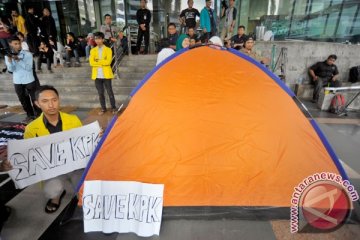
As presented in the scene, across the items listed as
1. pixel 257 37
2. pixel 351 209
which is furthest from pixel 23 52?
pixel 257 37

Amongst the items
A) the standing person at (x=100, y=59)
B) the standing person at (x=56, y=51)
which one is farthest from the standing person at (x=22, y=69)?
the standing person at (x=56, y=51)

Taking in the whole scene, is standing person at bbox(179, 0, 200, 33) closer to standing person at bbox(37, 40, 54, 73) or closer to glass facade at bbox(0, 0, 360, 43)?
glass facade at bbox(0, 0, 360, 43)

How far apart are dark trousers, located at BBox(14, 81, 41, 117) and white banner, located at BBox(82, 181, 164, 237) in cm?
356

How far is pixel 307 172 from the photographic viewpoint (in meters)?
2.04

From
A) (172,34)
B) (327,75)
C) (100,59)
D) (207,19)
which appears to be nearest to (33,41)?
(100,59)

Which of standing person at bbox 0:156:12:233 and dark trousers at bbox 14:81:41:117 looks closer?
standing person at bbox 0:156:12:233

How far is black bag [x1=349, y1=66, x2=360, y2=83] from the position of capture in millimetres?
6585

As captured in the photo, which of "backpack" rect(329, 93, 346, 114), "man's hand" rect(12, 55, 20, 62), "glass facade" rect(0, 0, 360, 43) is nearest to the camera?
"man's hand" rect(12, 55, 20, 62)

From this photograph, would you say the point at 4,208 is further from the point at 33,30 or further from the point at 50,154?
the point at 33,30

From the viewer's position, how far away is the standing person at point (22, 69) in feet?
13.3

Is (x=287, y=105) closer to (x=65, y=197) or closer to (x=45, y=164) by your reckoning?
(x=45, y=164)

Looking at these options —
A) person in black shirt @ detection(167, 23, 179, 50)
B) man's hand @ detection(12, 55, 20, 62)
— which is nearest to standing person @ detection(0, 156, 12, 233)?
man's hand @ detection(12, 55, 20, 62)

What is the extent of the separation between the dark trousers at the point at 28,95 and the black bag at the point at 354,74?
8328 millimetres

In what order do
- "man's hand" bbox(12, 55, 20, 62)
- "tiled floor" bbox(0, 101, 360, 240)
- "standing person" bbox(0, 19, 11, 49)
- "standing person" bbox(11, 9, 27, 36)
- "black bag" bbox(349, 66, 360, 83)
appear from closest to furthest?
"tiled floor" bbox(0, 101, 360, 240) → "man's hand" bbox(12, 55, 20, 62) → "black bag" bbox(349, 66, 360, 83) → "standing person" bbox(0, 19, 11, 49) → "standing person" bbox(11, 9, 27, 36)
